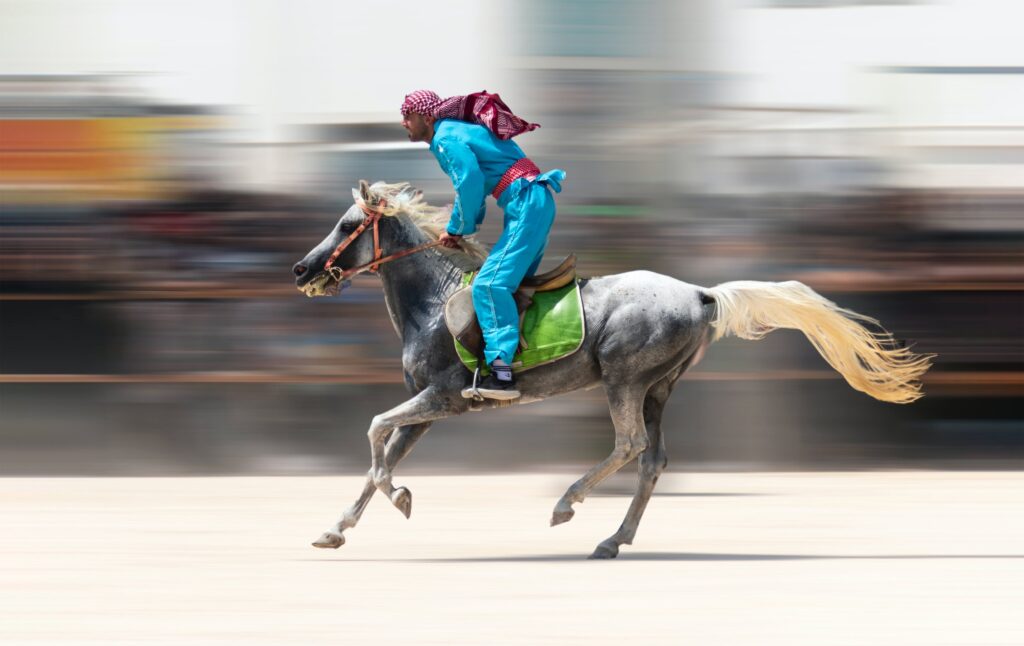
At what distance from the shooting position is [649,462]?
23.8 feet

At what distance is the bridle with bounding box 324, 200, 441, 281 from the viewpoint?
7.27 metres

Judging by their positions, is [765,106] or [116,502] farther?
[765,106]

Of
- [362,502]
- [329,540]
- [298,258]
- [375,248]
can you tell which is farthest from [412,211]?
[298,258]

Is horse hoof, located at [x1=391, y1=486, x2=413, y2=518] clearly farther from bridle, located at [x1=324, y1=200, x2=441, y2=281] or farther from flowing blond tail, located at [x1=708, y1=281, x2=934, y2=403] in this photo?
flowing blond tail, located at [x1=708, y1=281, x2=934, y2=403]

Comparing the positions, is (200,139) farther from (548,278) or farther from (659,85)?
(548,278)

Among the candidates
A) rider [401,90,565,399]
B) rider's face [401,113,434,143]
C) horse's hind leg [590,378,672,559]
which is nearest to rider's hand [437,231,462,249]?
rider [401,90,565,399]

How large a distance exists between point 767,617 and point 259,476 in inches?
258

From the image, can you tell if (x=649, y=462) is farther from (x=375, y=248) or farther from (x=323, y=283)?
(x=323, y=283)

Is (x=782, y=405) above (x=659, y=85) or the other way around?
the other way around

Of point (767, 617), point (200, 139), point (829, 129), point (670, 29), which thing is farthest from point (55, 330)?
point (767, 617)

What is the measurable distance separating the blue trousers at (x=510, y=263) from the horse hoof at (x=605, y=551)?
977 mm

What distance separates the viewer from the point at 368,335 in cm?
1155

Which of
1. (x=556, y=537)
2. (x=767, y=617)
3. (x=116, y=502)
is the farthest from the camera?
(x=116, y=502)

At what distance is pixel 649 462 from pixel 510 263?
118 centimetres
